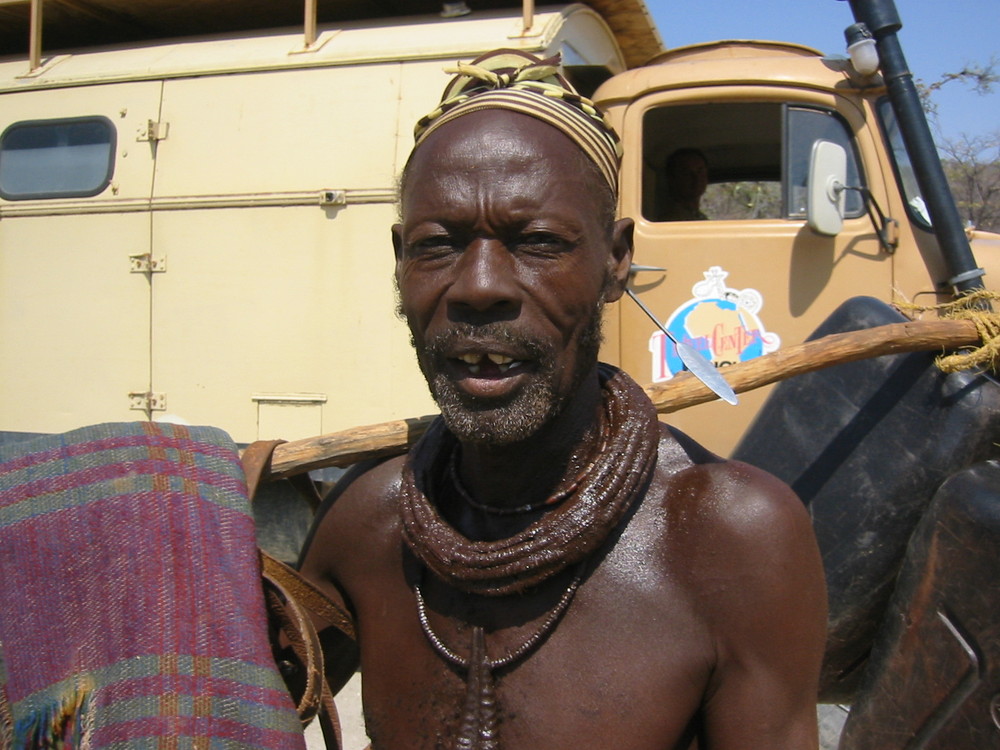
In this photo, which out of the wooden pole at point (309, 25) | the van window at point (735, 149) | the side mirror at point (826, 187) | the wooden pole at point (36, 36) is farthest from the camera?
the wooden pole at point (36, 36)

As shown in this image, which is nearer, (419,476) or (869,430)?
(419,476)

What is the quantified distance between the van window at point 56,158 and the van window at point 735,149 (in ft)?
7.95

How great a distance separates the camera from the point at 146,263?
390cm

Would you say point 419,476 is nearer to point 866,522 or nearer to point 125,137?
point 866,522

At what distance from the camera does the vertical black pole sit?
3016 mm

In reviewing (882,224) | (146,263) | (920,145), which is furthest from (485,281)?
(146,263)

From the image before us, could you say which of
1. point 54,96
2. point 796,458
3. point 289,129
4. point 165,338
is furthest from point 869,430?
point 54,96

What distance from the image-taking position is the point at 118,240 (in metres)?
3.94

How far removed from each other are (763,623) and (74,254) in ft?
12.0

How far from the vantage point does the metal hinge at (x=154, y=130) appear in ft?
12.8

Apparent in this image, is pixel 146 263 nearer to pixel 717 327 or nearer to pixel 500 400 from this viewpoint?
pixel 717 327

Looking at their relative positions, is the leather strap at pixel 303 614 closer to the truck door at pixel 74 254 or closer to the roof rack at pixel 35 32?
the truck door at pixel 74 254

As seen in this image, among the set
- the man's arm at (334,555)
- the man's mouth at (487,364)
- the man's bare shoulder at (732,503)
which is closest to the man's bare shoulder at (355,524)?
the man's arm at (334,555)

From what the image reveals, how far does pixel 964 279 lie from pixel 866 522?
1.10 meters
